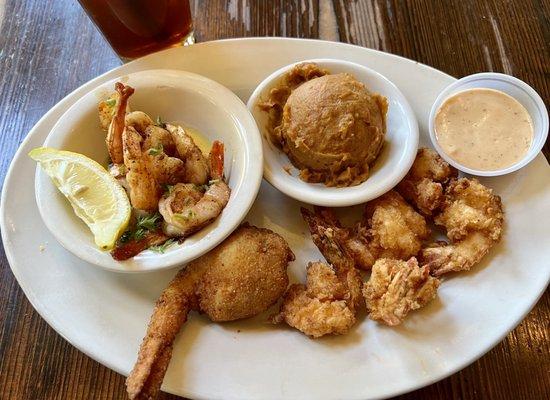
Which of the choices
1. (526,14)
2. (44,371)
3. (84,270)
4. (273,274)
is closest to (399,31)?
(526,14)

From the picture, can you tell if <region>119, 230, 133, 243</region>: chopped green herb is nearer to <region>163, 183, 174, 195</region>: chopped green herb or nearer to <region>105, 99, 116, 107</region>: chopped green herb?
<region>163, 183, 174, 195</region>: chopped green herb

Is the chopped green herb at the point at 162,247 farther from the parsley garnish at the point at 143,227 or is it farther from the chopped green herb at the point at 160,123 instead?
the chopped green herb at the point at 160,123

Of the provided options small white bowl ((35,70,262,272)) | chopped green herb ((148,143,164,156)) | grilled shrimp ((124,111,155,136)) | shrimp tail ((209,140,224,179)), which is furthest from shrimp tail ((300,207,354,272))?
grilled shrimp ((124,111,155,136))

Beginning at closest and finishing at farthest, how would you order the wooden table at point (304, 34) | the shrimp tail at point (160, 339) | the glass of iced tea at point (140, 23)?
the shrimp tail at point (160, 339) → the glass of iced tea at point (140, 23) → the wooden table at point (304, 34)

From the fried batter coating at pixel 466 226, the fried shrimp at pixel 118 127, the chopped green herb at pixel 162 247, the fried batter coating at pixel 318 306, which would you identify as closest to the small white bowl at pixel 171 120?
the chopped green herb at pixel 162 247

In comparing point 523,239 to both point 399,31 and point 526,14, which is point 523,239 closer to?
point 399,31
